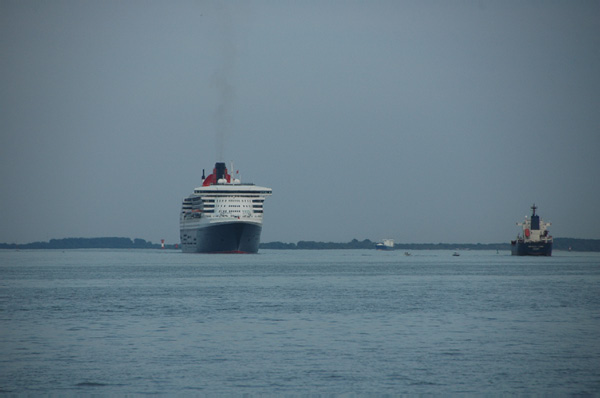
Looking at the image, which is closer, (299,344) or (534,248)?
(299,344)

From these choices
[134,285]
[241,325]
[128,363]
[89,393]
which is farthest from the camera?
[134,285]

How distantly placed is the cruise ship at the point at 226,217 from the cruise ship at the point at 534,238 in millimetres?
51761

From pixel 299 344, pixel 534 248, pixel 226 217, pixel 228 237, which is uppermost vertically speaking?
pixel 226 217

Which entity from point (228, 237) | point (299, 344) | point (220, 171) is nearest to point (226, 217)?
point (228, 237)

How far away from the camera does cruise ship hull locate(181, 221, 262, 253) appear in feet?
462

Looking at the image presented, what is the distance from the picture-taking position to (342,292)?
60406 millimetres

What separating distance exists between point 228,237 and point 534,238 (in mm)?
63036

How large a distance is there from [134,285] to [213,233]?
2899 inches

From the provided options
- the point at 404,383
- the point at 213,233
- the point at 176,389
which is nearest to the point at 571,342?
the point at 404,383

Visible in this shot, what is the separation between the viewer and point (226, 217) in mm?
144750

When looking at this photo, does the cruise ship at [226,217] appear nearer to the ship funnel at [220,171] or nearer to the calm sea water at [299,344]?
the ship funnel at [220,171]

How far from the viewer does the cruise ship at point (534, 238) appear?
521ft

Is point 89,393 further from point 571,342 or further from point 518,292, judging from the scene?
point 518,292

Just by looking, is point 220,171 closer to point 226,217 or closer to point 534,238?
point 226,217
